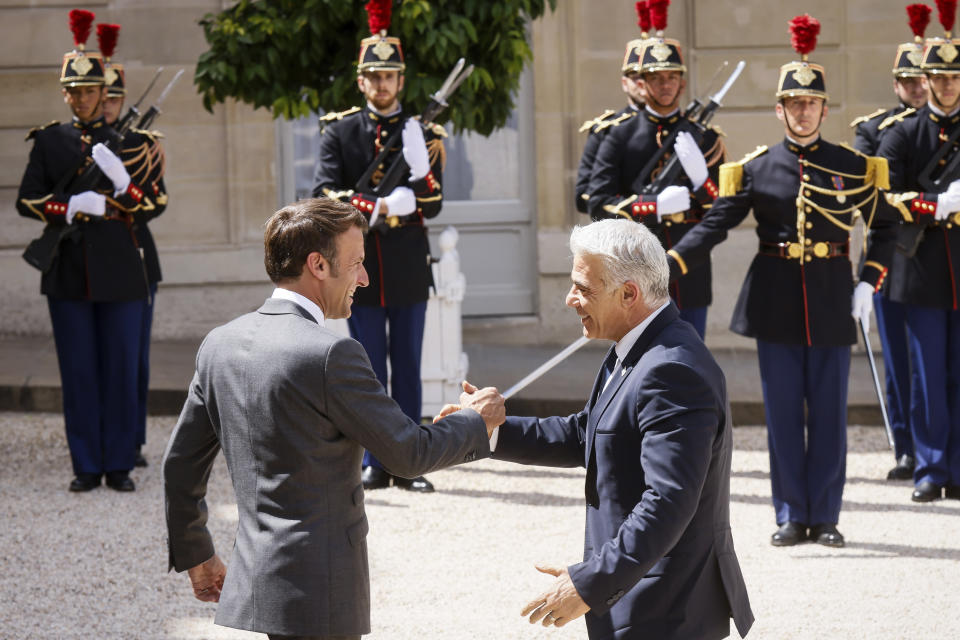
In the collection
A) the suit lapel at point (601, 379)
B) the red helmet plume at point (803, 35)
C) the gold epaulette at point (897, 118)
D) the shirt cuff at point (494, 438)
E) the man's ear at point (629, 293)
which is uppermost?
the red helmet plume at point (803, 35)

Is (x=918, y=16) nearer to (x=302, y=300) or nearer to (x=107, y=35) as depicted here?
(x=107, y=35)

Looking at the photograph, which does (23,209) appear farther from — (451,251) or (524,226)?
(524,226)

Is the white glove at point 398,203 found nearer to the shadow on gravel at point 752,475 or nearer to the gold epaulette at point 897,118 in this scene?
the shadow on gravel at point 752,475

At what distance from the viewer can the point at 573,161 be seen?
1052 centimetres

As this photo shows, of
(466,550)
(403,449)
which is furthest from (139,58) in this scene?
(403,449)

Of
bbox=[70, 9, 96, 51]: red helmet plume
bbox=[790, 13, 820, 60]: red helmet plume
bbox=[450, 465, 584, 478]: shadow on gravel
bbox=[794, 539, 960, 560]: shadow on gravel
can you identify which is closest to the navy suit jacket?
bbox=[794, 539, 960, 560]: shadow on gravel

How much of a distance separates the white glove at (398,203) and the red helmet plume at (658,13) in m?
1.47

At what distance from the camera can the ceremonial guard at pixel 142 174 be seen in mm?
6855

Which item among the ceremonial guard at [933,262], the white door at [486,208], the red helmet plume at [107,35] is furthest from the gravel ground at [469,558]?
the white door at [486,208]

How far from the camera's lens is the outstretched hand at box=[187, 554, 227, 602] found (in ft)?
10.7

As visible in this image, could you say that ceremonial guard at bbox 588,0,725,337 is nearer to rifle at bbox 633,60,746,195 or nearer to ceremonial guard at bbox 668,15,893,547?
rifle at bbox 633,60,746,195

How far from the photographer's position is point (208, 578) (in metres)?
3.29

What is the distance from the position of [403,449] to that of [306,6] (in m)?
4.75

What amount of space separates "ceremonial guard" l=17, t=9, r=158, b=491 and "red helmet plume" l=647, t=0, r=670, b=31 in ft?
8.51
